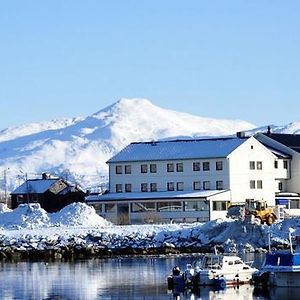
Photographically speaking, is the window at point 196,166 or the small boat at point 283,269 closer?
the small boat at point 283,269

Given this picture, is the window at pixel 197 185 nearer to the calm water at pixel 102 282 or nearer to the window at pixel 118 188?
the window at pixel 118 188

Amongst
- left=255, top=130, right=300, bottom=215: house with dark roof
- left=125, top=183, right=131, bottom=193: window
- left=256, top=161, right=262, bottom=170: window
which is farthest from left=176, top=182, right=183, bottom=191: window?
left=255, top=130, right=300, bottom=215: house with dark roof

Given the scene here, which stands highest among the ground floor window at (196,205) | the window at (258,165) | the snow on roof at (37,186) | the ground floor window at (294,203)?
the window at (258,165)

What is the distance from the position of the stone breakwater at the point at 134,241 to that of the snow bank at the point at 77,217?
4944mm

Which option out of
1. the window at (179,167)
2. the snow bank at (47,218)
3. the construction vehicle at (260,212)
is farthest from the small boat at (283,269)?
the window at (179,167)

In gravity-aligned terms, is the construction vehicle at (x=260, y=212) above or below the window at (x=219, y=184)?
below

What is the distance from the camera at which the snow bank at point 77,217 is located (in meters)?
80.5

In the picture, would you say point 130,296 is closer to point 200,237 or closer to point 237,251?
point 237,251

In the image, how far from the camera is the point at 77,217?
3196 inches

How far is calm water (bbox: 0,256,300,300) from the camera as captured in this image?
44.4 meters

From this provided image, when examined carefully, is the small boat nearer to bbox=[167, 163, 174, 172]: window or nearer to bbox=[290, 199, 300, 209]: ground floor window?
bbox=[167, 163, 174, 172]: window

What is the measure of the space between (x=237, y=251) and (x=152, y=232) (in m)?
8.27

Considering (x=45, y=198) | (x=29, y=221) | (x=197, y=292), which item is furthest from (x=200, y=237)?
(x=45, y=198)

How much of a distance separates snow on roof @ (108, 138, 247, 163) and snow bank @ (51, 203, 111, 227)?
12.0 meters
